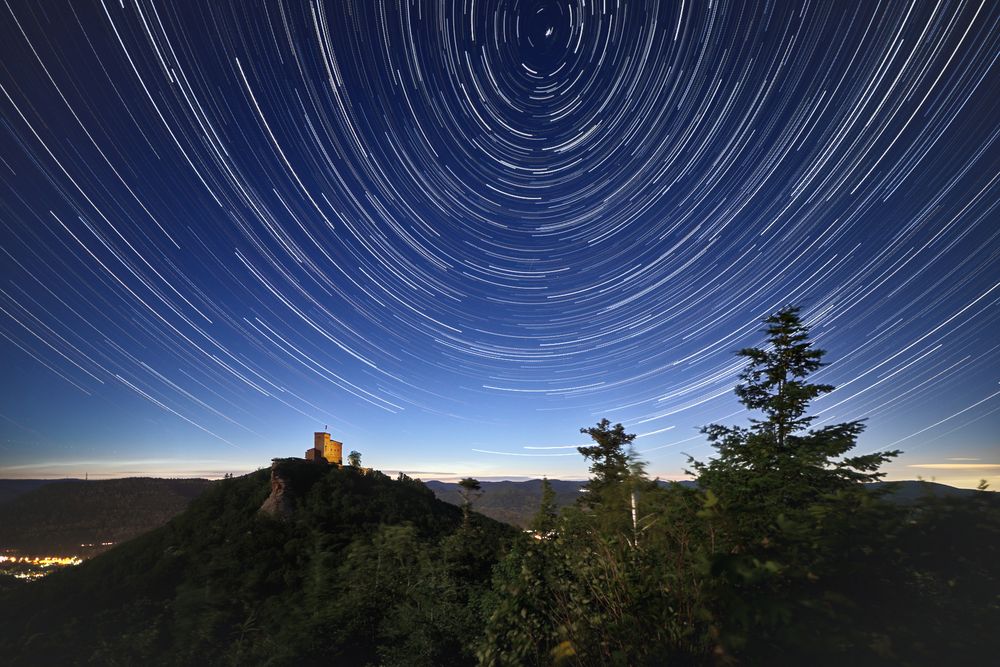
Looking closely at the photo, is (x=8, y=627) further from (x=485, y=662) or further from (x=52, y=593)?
A: (x=485, y=662)

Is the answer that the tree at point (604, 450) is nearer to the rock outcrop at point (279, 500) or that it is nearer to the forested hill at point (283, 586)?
the forested hill at point (283, 586)

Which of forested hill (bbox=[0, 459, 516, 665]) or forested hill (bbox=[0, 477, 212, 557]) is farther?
forested hill (bbox=[0, 477, 212, 557])

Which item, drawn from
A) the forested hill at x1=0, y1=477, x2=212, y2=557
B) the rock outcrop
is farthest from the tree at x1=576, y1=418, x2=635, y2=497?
the forested hill at x1=0, y1=477, x2=212, y2=557

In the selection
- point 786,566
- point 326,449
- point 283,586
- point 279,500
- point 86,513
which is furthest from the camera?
point 86,513

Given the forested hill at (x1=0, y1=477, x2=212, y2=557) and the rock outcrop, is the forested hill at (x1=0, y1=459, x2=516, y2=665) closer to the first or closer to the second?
the rock outcrop

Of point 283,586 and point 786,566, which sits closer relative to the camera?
point 786,566

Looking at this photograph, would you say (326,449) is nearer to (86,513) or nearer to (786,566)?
(86,513)

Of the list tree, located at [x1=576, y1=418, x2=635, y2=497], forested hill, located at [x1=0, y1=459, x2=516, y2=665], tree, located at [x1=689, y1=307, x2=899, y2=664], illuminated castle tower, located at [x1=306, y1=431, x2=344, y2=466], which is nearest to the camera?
tree, located at [x1=689, y1=307, x2=899, y2=664]

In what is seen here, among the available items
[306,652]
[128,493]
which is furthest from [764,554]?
[128,493]

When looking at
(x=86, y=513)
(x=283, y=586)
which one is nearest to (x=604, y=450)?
(x=283, y=586)
